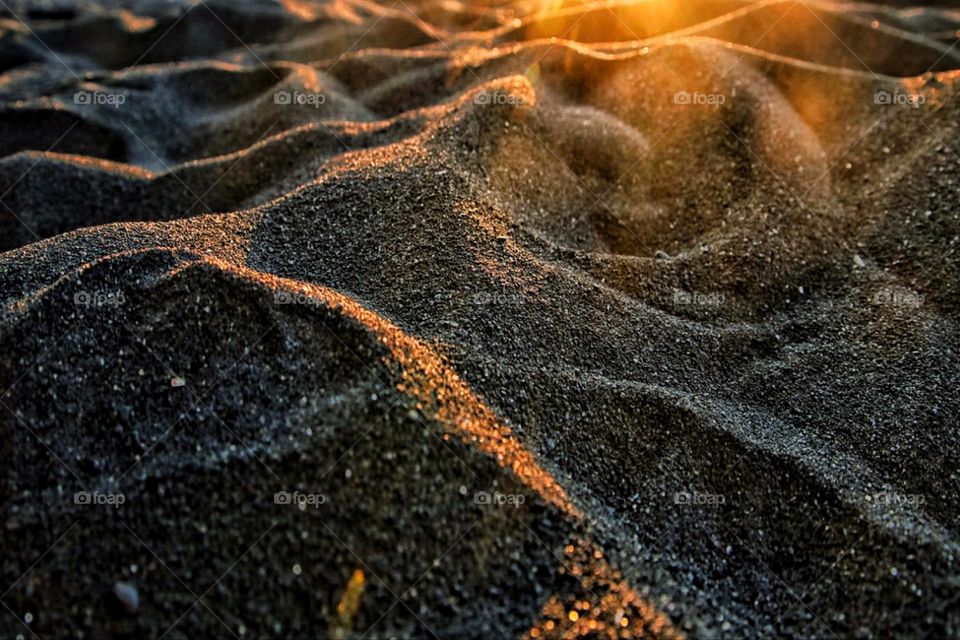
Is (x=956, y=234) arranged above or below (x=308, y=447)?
above

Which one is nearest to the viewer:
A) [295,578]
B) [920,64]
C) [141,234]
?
[295,578]

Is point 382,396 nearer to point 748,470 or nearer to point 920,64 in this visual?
point 748,470

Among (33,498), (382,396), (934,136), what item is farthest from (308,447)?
(934,136)

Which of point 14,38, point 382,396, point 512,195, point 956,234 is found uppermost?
point 956,234

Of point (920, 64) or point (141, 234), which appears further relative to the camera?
point (920, 64)

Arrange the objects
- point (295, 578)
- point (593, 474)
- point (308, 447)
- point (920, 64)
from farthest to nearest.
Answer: point (920, 64) < point (593, 474) < point (308, 447) < point (295, 578)

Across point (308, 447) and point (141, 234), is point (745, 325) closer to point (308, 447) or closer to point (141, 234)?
point (308, 447)

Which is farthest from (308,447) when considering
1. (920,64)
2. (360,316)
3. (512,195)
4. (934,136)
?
(920,64)
